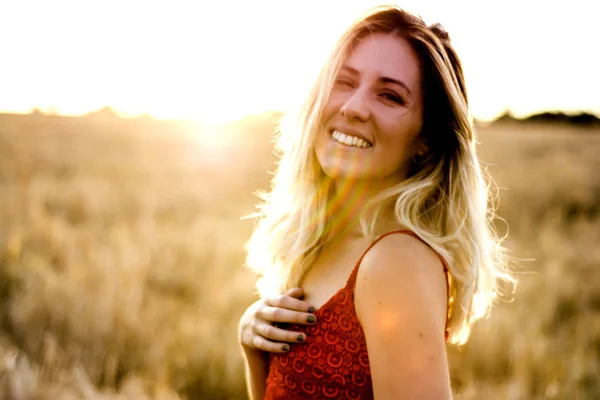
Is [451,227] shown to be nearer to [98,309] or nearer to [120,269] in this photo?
[98,309]

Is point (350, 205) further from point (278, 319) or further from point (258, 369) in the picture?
point (258, 369)

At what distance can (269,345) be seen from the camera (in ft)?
5.39

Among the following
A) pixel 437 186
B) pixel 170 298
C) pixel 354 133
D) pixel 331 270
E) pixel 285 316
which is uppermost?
pixel 354 133

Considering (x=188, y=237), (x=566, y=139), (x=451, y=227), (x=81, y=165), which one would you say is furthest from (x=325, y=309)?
(x=566, y=139)

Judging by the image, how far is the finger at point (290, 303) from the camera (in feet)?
5.22

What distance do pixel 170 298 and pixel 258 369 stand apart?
3.43 m

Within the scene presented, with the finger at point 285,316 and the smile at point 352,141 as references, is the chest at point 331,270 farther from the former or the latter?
the smile at point 352,141

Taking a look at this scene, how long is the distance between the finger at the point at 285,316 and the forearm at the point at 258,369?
8.1 inches

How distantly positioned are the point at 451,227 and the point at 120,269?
423 cm

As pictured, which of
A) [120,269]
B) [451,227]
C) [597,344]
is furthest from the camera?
[120,269]

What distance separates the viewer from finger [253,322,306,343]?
5.10 feet

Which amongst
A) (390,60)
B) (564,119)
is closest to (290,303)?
(390,60)

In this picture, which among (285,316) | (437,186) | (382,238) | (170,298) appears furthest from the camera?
(170,298)

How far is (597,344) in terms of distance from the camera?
4812 millimetres
